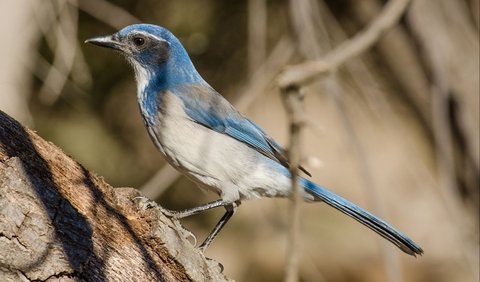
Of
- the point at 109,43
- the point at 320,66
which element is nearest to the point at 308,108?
the point at 109,43

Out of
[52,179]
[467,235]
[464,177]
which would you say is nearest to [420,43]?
[464,177]

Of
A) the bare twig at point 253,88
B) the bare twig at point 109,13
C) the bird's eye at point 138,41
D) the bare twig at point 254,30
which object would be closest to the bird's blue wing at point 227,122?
the bare twig at point 253,88

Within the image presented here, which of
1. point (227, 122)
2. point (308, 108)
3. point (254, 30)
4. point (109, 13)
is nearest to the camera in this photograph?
point (227, 122)

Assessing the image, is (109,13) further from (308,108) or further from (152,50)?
(308,108)

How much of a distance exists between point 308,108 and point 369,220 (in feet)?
11.4

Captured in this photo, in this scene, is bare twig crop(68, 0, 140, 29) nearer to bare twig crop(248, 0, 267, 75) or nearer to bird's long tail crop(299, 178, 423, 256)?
bare twig crop(248, 0, 267, 75)

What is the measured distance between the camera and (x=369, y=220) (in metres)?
4.66

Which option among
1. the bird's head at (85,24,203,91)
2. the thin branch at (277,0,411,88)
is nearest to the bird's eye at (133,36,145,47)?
the bird's head at (85,24,203,91)

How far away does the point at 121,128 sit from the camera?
802cm

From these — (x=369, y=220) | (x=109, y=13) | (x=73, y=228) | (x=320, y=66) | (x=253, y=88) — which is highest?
(x=109, y=13)

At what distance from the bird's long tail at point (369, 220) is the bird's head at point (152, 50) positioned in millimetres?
1090

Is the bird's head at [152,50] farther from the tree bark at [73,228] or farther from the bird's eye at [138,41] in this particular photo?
the tree bark at [73,228]

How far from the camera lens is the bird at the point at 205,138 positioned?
4.71 metres

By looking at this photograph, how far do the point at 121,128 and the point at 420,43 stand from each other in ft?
9.66
